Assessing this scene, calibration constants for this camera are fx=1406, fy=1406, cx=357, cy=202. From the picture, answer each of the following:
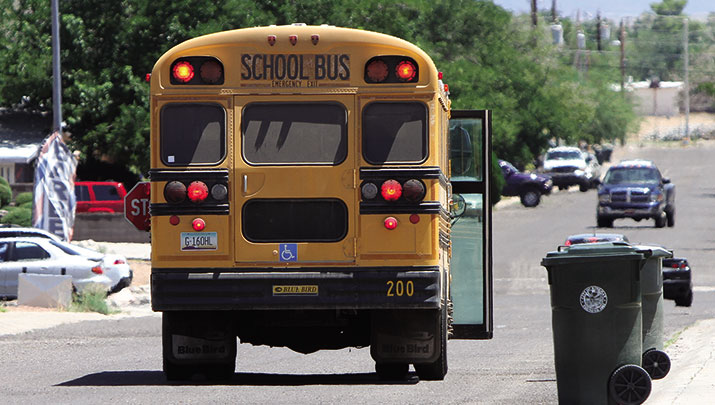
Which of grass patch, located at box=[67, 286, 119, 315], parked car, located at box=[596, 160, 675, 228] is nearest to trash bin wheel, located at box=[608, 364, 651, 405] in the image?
grass patch, located at box=[67, 286, 119, 315]

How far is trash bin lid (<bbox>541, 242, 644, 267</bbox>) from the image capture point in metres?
10.7

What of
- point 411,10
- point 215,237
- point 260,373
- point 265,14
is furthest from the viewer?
point 411,10

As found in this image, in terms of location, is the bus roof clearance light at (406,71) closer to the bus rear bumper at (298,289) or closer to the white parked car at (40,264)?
the bus rear bumper at (298,289)

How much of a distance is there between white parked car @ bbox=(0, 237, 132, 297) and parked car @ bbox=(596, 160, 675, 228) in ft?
65.8

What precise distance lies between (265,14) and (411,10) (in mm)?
8420

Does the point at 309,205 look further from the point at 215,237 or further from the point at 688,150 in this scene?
the point at 688,150

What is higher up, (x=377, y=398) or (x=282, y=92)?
(x=282, y=92)

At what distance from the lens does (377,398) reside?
38.8ft

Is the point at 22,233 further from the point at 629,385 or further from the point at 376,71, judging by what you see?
the point at 629,385

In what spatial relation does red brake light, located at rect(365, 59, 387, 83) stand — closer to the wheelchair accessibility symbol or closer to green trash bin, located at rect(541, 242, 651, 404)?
the wheelchair accessibility symbol

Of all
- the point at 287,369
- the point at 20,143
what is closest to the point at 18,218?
the point at 20,143

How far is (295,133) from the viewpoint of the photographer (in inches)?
459

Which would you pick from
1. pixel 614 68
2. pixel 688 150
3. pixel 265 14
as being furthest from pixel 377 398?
pixel 614 68

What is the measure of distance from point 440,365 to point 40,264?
14.4m
